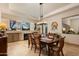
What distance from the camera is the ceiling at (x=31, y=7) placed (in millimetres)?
2520

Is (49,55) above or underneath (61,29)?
underneath

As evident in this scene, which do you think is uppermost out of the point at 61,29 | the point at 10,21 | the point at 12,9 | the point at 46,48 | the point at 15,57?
the point at 12,9

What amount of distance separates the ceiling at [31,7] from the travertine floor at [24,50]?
767 millimetres

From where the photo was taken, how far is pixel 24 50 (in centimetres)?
256

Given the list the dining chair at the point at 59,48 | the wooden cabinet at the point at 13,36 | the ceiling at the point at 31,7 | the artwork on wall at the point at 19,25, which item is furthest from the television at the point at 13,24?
the dining chair at the point at 59,48

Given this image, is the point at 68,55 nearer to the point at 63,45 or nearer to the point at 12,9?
the point at 63,45

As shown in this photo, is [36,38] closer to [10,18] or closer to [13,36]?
[13,36]

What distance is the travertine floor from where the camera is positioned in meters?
2.48

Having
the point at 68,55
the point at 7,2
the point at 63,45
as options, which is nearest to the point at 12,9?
the point at 7,2

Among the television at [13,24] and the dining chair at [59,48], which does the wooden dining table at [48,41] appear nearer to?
the dining chair at [59,48]

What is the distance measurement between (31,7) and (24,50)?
3.48 ft

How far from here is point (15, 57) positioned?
97.0 inches

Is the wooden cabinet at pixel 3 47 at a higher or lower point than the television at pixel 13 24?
lower

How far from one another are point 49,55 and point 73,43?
62cm
